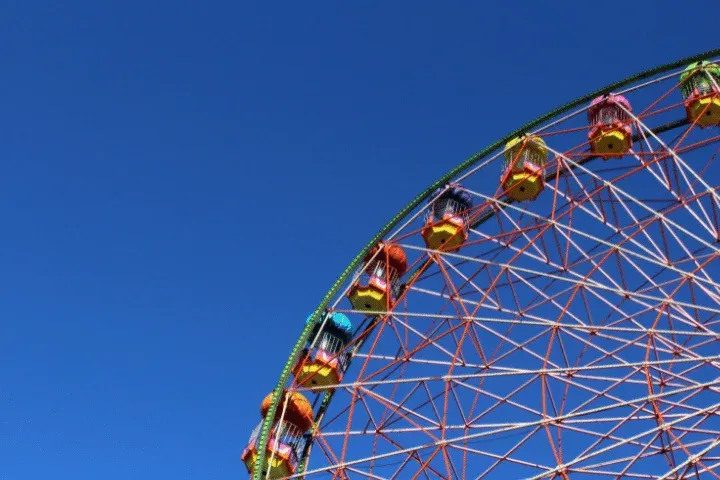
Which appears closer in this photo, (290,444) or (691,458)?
(691,458)

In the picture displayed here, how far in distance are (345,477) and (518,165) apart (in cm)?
684

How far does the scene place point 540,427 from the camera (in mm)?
14141

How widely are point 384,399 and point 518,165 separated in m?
5.28

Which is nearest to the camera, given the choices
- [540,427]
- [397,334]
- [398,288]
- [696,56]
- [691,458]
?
[691,458]

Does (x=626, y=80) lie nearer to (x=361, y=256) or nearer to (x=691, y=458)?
(x=361, y=256)

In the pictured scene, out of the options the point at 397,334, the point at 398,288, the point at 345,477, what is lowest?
the point at 345,477

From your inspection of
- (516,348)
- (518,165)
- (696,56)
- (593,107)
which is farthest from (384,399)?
(696,56)

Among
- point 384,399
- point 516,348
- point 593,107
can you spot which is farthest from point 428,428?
point 593,107

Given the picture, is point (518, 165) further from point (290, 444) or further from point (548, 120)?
point (290, 444)

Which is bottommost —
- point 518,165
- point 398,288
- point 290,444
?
point 290,444

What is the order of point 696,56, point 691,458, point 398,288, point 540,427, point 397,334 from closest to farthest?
point 691,458, point 540,427, point 696,56, point 397,334, point 398,288

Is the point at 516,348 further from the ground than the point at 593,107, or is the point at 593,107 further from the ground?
the point at 593,107

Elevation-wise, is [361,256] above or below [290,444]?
above

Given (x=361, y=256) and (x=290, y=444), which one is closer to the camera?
(x=290, y=444)
